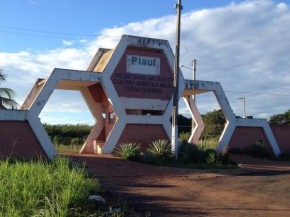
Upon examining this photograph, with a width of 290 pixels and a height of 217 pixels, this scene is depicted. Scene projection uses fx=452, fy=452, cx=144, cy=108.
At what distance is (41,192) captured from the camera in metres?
8.41

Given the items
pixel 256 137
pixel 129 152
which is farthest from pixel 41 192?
pixel 256 137

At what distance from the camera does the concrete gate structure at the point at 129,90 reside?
77.0 ft

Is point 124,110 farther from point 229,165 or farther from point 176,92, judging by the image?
point 229,165

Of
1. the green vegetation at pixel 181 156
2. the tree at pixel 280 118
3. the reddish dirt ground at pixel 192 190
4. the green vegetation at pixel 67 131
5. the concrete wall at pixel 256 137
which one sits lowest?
the reddish dirt ground at pixel 192 190

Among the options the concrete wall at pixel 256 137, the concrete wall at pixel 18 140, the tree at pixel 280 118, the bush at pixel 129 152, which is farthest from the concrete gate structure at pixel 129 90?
the tree at pixel 280 118

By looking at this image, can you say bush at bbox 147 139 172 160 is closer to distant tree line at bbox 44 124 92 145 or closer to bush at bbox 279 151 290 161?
bush at bbox 279 151 290 161

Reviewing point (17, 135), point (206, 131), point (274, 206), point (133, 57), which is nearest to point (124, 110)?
point (133, 57)

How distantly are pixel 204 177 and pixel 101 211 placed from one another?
27.8 ft

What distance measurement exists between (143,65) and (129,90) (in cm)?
167

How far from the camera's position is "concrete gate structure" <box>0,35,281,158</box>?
23469 millimetres

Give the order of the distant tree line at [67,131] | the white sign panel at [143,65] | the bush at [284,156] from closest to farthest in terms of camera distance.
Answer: the white sign panel at [143,65]
the bush at [284,156]
the distant tree line at [67,131]

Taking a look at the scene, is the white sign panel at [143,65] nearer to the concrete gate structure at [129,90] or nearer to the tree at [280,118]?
the concrete gate structure at [129,90]

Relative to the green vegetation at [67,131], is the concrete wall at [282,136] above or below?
below

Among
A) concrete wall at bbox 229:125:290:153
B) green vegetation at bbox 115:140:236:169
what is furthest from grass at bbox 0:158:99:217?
concrete wall at bbox 229:125:290:153
